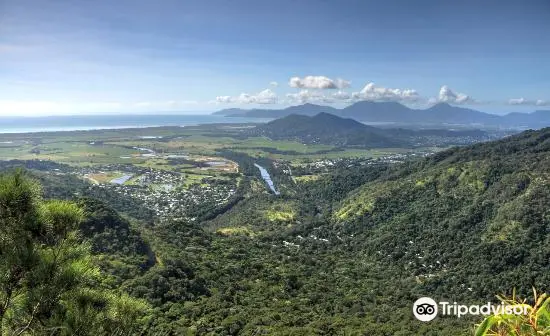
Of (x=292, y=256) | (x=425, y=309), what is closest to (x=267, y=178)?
(x=292, y=256)

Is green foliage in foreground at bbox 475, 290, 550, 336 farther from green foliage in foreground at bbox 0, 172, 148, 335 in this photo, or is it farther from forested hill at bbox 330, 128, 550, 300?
forested hill at bbox 330, 128, 550, 300

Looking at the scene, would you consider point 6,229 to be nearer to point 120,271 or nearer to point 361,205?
point 120,271

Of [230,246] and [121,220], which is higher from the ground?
[121,220]

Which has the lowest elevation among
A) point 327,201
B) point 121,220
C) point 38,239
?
point 327,201

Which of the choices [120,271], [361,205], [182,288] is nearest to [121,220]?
[120,271]

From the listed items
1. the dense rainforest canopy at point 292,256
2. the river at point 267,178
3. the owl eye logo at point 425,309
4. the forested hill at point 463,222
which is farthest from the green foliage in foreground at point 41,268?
the river at point 267,178

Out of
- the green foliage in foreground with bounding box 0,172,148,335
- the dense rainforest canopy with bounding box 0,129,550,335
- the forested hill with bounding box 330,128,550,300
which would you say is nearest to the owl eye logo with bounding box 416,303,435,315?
the dense rainforest canopy with bounding box 0,129,550,335

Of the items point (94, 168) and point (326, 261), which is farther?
point (94, 168)

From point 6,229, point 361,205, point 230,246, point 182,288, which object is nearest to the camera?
point 6,229

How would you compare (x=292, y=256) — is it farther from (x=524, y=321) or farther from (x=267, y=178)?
(x=267, y=178)
